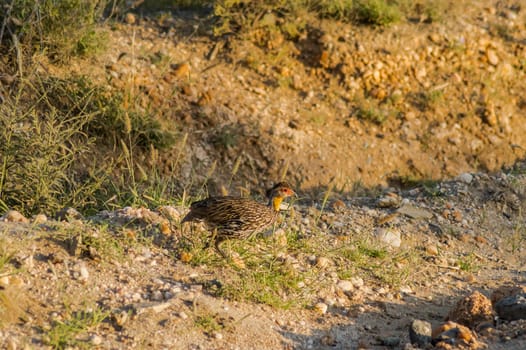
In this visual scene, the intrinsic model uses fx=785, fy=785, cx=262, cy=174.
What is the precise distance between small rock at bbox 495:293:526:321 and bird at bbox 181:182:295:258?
1.89 meters

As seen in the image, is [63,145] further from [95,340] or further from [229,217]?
[95,340]

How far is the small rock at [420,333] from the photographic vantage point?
17.2 feet

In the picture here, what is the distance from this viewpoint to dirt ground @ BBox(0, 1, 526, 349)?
5336 millimetres

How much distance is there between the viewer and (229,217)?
6.11 m

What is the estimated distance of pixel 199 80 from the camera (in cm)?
976

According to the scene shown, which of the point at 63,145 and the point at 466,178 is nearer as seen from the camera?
the point at 63,145

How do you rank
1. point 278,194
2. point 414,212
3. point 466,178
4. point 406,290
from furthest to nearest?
point 466,178 → point 414,212 → point 278,194 → point 406,290

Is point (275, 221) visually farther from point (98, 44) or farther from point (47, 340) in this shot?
point (98, 44)

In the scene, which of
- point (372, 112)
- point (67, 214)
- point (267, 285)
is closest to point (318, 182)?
point (372, 112)

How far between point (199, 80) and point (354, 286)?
4245 millimetres

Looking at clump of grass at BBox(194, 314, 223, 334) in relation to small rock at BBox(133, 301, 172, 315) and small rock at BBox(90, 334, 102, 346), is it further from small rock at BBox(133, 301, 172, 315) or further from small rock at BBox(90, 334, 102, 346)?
small rock at BBox(90, 334, 102, 346)

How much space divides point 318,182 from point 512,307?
388 cm

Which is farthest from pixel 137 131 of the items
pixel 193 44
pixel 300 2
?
pixel 300 2

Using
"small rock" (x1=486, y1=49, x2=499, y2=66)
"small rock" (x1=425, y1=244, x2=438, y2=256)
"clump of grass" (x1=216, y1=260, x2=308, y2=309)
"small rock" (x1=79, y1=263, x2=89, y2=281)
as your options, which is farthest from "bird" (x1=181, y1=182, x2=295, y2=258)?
"small rock" (x1=486, y1=49, x2=499, y2=66)
